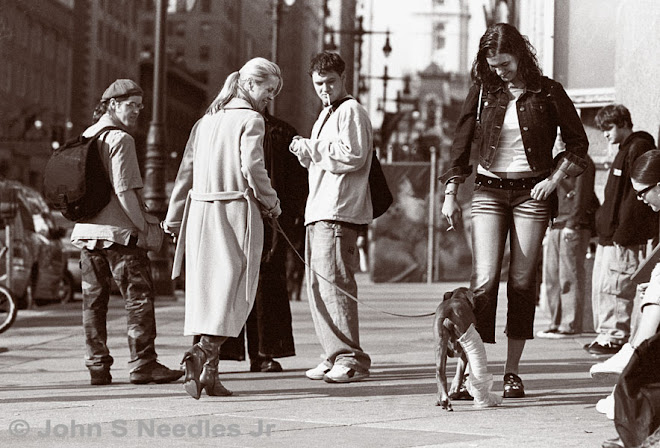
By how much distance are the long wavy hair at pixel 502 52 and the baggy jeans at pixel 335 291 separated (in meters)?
1.43

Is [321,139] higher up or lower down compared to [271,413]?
higher up

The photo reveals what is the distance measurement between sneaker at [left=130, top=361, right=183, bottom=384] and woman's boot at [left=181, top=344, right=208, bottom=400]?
95 centimetres

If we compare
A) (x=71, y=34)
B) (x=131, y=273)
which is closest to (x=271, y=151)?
(x=131, y=273)

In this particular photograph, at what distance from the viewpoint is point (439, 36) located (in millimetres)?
A: 170750

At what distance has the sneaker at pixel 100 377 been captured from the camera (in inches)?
313

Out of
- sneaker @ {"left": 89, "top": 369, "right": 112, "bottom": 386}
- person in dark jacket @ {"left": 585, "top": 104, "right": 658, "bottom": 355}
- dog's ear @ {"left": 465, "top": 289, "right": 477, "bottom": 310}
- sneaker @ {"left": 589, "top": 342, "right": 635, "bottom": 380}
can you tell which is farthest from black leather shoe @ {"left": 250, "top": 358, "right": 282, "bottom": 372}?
sneaker @ {"left": 589, "top": 342, "right": 635, "bottom": 380}

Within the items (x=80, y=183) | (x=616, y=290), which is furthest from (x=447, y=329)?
(x=616, y=290)

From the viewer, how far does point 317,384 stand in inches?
315

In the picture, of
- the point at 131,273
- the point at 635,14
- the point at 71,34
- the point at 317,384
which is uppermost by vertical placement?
the point at 71,34

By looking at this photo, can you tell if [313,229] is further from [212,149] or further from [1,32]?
[1,32]

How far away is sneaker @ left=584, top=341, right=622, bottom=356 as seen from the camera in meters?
9.98

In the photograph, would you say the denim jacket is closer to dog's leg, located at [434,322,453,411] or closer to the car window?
dog's leg, located at [434,322,453,411]

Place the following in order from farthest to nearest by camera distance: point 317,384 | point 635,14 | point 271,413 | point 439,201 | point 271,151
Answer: point 439,201, point 635,14, point 271,151, point 317,384, point 271,413

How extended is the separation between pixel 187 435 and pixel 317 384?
7.52 ft
